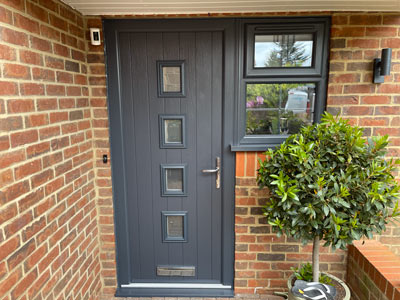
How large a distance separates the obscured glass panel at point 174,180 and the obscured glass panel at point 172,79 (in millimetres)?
683

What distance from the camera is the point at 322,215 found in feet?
5.92

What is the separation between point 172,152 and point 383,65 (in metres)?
1.75

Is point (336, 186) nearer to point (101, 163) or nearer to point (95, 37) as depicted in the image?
point (101, 163)

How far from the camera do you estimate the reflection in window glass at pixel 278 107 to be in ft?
7.41

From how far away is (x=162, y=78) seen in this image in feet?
7.44

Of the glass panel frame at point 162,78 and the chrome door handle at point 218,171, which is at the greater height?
the glass panel frame at point 162,78

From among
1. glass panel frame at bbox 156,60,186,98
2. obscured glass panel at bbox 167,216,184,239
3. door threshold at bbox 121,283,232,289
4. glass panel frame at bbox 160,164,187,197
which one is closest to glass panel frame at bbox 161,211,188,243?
obscured glass panel at bbox 167,216,184,239

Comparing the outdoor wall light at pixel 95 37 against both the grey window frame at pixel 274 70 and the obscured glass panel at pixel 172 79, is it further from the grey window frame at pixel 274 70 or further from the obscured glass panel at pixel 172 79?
the grey window frame at pixel 274 70

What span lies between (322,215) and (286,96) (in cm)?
99

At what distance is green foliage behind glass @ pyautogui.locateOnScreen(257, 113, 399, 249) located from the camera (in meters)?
1.73

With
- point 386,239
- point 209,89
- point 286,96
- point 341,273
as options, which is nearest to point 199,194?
point 209,89

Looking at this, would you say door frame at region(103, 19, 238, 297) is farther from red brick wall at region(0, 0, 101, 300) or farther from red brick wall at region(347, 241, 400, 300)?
red brick wall at region(347, 241, 400, 300)

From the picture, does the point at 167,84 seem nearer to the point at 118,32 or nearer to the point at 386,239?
the point at 118,32

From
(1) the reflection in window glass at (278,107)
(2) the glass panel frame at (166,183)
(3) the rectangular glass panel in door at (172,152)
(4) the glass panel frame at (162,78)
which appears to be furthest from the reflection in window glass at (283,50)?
(2) the glass panel frame at (166,183)
